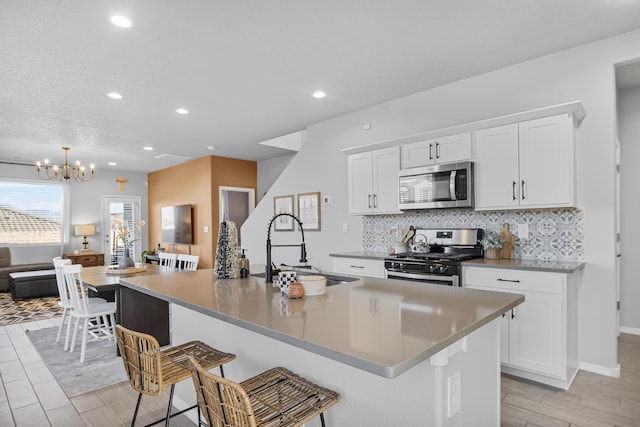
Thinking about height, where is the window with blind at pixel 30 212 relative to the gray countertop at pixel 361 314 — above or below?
above

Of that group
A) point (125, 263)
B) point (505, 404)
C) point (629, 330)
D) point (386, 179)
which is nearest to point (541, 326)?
point (505, 404)

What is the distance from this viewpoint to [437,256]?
131 inches

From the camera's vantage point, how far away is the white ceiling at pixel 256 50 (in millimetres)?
2482

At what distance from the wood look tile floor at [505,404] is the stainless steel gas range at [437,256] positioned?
94 cm

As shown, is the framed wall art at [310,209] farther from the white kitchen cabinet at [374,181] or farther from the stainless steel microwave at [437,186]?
the stainless steel microwave at [437,186]

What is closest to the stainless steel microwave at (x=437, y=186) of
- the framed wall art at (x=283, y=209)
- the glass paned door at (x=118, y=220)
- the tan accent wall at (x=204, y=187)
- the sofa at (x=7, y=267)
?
the framed wall art at (x=283, y=209)

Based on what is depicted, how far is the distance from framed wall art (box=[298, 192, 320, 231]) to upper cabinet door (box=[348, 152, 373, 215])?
812 millimetres

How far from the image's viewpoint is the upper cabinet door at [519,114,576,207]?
2.84 metres

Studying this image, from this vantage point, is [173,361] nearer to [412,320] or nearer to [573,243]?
[412,320]

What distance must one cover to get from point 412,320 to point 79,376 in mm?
3099

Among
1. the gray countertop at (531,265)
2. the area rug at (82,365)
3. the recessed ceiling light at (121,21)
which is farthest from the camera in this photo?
the area rug at (82,365)

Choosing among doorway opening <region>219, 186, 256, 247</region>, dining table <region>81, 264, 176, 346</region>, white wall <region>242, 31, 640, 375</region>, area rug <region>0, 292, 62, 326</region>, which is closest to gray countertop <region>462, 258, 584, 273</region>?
white wall <region>242, 31, 640, 375</region>

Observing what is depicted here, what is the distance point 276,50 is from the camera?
3053 mm

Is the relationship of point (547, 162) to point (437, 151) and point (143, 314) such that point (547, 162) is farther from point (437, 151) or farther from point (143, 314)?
point (143, 314)
